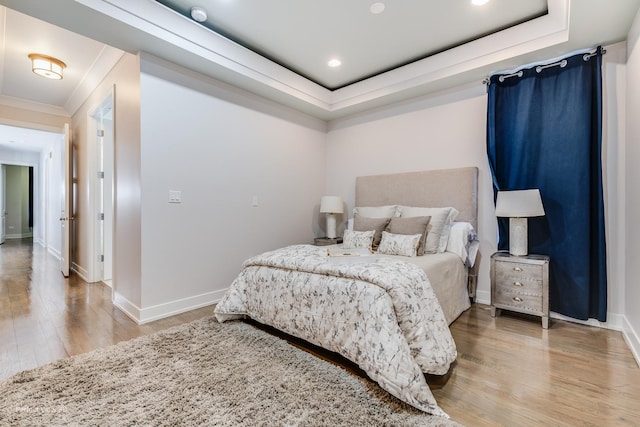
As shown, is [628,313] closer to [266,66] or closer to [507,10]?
[507,10]

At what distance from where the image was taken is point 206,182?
3.09 m

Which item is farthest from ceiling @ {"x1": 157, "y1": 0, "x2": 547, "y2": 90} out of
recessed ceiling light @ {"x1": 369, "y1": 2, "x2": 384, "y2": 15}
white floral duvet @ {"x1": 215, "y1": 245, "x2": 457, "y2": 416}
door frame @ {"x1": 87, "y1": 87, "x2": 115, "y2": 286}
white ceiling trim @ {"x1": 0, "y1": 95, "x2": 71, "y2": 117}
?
white ceiling trim @ {"x1": 0, "y1": 95, "x2": 71, "y2": 117}

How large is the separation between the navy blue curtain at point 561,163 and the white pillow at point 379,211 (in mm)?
1071

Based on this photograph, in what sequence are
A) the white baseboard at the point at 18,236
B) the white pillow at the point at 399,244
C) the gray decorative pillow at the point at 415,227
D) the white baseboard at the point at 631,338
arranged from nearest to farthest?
the white baseboard at the point at 631,338
the white pillow at the point at 399,244
the gray decorative pillow at the point at 415,227
the white baseboard at the point at 18,236

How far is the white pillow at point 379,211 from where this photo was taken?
3.48 m

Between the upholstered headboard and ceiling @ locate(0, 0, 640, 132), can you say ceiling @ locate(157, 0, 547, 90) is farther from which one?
the upholstered headboard

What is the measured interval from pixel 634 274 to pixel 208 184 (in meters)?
3.67

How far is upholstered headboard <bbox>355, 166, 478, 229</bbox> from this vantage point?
10.4 ft

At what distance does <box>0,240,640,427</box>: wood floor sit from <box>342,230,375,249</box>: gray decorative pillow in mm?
1138

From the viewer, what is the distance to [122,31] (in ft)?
7.65

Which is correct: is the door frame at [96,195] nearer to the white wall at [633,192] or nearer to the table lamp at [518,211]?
the table lamp at [518,211]

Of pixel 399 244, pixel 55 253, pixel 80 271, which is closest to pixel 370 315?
pixel 399 244

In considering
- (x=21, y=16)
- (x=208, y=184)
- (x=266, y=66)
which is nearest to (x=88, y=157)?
(x=21, y=16)

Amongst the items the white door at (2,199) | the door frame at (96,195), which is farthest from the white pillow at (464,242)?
the white door at (2,199)
